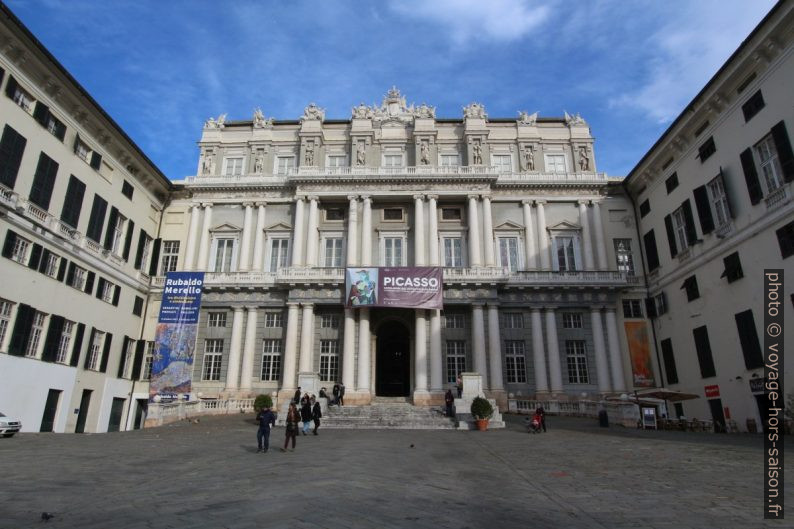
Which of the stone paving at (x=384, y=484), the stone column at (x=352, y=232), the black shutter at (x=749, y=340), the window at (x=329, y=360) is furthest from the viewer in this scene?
the stone column at (x=352, y=232)

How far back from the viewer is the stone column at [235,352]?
33.5m

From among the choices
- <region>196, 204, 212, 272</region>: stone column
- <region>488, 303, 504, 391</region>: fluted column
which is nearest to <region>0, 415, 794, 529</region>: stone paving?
<region>488, 303, 504, 391</region>: fluted column

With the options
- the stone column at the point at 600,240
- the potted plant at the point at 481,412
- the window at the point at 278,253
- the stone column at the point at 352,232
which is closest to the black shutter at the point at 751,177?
the stone column at the point at 600,240

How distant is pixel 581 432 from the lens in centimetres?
2219

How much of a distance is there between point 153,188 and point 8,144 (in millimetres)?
13987

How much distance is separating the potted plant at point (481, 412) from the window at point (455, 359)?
1024 centimetres

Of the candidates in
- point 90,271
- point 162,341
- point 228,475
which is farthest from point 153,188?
point 228,475

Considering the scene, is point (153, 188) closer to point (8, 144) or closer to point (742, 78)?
point (8, 144)

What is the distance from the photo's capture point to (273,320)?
3522 centimetres

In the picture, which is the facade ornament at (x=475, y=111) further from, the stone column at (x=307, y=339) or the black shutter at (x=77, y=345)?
the black shutter at (x=77, y=345)

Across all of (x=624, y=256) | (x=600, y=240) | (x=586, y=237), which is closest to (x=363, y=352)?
(x=586, y=237)

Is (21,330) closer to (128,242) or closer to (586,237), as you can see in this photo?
(128,242)

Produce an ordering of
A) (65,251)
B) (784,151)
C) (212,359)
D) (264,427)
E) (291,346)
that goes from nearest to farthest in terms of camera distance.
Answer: (264,427), (784,151), (65,251), (291,346), (212,359)

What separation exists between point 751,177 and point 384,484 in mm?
23361
